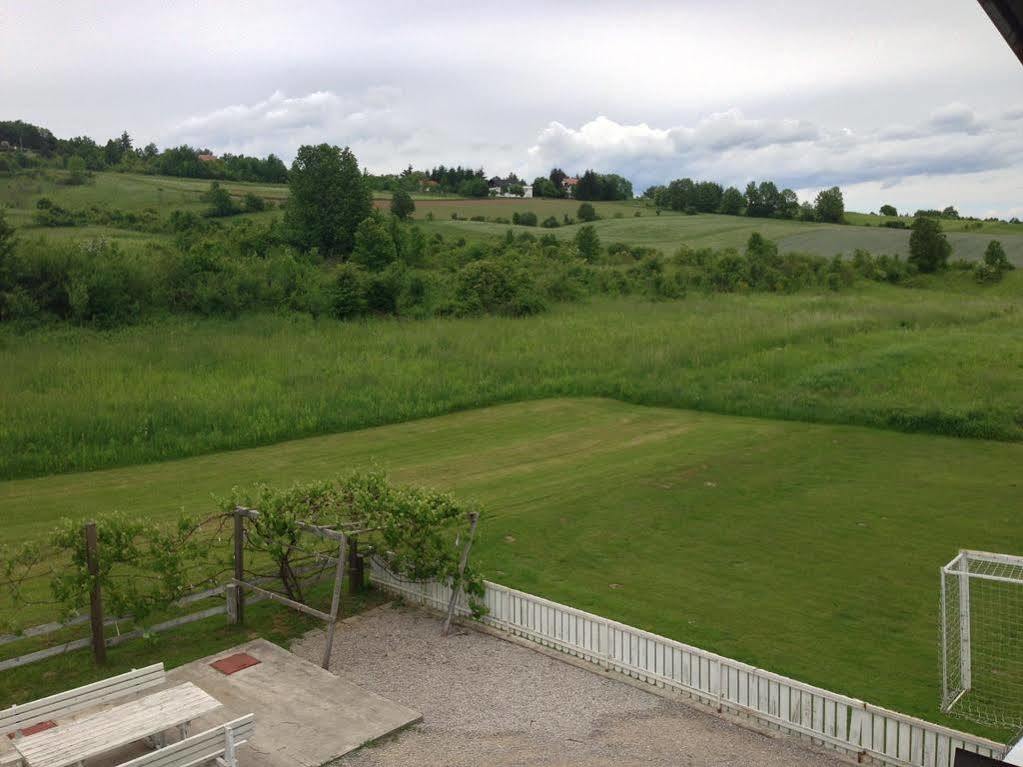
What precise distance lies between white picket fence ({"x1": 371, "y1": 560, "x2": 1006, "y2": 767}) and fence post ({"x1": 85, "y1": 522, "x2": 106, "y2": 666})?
173 inches

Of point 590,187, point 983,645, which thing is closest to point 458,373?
point 983,645

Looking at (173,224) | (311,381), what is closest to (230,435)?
(311,381)

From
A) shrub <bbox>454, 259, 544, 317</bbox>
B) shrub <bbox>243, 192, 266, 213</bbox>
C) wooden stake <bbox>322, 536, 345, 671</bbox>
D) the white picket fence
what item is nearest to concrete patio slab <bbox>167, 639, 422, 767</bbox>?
wooden stake <bbox>322, 536, 345, 671</bbox>

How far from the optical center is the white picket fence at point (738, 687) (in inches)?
323

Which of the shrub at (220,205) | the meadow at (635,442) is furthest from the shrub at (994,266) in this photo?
the shrub at (220,205)

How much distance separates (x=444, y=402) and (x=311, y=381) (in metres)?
4.11

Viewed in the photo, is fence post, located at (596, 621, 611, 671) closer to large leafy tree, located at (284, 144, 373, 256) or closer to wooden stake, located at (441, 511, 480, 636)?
wooden stake, located at (441, 511, 480, 636)

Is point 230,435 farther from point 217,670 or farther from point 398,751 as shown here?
point 398,751

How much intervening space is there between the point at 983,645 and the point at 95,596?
11234 mm

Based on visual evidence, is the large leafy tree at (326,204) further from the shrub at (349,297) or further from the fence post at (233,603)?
the fence post at (233,603)

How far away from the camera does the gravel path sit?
870 cm

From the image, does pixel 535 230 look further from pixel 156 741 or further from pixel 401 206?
pixel 156 741

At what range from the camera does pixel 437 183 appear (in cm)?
12462

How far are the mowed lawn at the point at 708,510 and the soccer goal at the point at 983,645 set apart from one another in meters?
0.30
